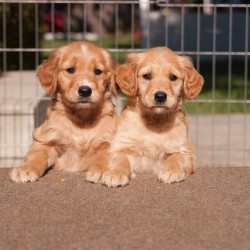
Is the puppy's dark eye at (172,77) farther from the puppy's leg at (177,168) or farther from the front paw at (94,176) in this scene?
the front paw at (94,176)

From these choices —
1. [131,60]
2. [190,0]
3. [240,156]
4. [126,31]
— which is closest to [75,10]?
[126,31]

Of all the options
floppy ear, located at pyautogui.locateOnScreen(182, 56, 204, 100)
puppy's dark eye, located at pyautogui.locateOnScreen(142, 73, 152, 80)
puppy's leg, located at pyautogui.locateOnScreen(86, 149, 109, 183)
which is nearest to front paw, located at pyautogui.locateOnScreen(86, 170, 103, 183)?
puppy's leg, located at pyautogui.locateOnScreen(86, 149, 109, 183)

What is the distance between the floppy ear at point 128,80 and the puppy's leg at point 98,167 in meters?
0.46

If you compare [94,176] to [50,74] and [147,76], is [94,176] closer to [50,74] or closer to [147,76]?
[147,76]

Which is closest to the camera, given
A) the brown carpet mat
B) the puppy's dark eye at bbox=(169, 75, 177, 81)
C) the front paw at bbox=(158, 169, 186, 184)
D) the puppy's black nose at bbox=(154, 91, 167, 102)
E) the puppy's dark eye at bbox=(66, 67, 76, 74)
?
the brown carpet mat

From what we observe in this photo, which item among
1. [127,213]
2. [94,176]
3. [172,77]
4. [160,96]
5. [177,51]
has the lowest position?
[127,213]

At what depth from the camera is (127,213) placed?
384 cm

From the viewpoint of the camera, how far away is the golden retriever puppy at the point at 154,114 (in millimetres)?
4582

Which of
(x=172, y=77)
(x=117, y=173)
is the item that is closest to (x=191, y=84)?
(x=172, y=77)

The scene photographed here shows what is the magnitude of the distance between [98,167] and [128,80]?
67 cm

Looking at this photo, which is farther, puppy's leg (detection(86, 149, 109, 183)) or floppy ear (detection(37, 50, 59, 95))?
floppy ear (detection(37, 50, 59, 95))

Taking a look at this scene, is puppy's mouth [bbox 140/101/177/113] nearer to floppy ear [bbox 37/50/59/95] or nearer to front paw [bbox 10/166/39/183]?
floppy ear [bbox 37/50/59/95]

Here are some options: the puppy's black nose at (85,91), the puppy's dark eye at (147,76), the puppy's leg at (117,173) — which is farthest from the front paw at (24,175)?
the puppy's dark eye at (147,76)

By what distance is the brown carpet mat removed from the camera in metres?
3.40
